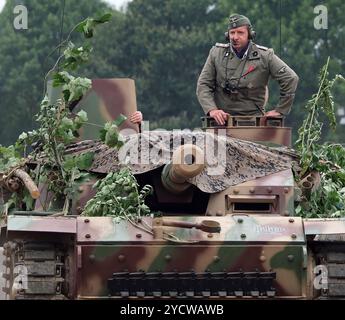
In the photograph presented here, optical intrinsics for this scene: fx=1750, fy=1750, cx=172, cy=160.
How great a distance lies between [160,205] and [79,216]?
109cm

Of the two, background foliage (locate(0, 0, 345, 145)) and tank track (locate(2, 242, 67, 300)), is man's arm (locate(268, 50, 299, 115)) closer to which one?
tank track (locate(2, 242, 67, 300))

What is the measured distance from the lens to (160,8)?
5166 centimetres

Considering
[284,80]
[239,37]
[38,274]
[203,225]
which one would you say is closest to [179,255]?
[203,225]

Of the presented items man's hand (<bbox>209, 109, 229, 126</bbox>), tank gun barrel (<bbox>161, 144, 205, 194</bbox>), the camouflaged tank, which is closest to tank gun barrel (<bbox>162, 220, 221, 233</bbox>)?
the camouflaged tank

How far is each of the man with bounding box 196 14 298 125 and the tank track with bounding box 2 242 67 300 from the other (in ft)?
11.3

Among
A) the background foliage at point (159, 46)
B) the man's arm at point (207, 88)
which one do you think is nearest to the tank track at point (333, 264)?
the man's arm at point (207, 88)

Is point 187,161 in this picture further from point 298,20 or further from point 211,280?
point 298,20

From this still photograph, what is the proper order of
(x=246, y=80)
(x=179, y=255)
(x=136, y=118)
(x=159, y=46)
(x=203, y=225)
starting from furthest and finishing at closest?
(x=159, y=46), (x=246, y=80), (x=136, y=118), (x=179, y=255), (x=203, y=225)

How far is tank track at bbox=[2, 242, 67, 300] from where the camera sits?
49.0 ft

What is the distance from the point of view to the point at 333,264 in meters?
15.3

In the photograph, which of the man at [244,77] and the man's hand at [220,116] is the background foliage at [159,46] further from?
the man's hand at [220,116]

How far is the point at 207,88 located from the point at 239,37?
62 centimetres

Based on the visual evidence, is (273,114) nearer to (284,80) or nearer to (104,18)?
(284,80)

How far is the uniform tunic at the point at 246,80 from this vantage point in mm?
18062
